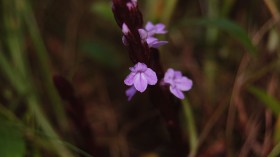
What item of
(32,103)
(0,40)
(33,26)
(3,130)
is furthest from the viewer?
(0,40)

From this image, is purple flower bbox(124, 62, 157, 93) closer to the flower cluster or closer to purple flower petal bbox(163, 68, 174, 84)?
the flower cluster

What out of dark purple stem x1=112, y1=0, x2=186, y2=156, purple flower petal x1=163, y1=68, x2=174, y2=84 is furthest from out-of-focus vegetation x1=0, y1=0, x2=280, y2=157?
purple flower petal x1=163, y1=68, x2=174, y2=84

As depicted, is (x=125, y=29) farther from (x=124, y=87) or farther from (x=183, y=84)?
(x=124, y=87)

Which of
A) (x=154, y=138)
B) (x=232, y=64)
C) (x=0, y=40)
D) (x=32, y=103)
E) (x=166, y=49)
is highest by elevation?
(x=0, y=40)

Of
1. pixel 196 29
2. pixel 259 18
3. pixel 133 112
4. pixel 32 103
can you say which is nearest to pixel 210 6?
pixel 259 18

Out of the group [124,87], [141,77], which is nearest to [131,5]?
[141,77]

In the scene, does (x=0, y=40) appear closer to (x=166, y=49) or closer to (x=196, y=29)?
(x=166, y=49)

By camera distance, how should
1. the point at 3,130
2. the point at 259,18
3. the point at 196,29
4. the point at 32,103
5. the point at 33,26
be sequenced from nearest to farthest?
the point at 3,130 → the point at 32,103 → the point at 33,26 → the point at 259,18 → the point at 196,29

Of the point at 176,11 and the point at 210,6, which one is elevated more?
the point at 176,11
